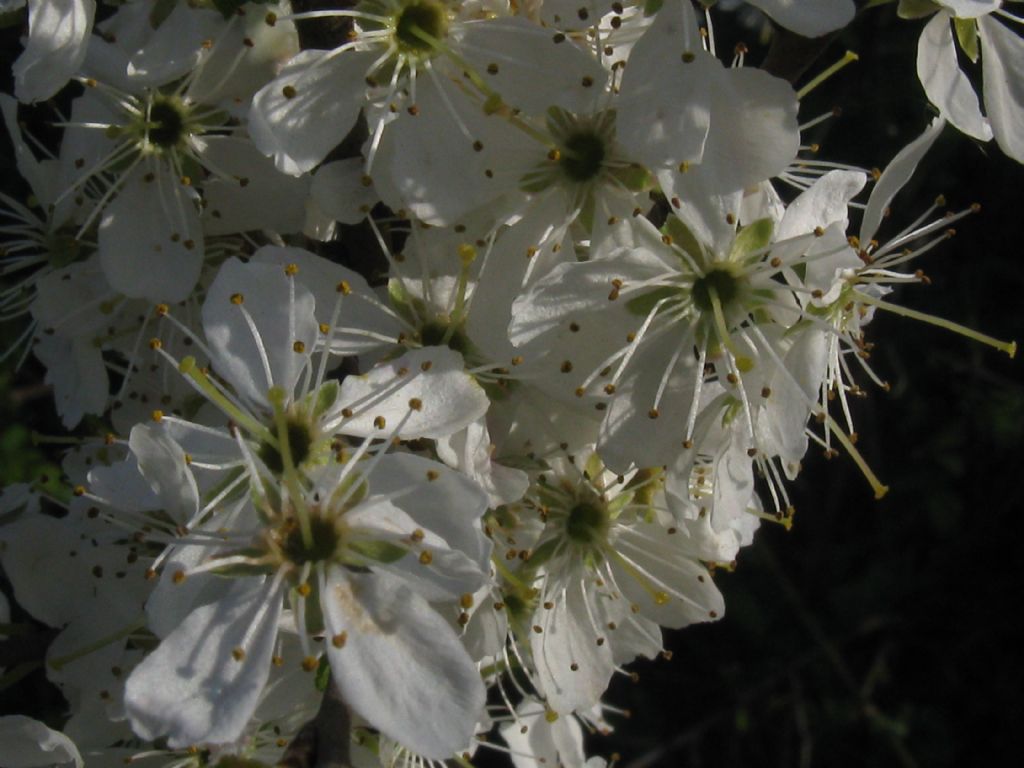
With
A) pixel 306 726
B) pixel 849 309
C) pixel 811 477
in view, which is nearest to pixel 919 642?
pixel 811 477

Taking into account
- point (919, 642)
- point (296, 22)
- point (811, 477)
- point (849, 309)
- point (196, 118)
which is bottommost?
point (919, 642)

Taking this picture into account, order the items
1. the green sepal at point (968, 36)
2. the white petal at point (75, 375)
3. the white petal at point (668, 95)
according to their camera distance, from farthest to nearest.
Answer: the white petal at point (75, 375), the green sepal at point (968, 36), the white petal at point (668, 95)

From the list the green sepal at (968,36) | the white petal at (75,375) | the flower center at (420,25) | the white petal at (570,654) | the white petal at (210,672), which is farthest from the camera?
the white petal at (75,375)

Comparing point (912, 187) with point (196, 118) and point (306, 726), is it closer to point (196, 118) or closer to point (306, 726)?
point (196, 118)

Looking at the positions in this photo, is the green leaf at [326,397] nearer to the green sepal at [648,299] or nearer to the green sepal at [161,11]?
the green sepal at [648,299]

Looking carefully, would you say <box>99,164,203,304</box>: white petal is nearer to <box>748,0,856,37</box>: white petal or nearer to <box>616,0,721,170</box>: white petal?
<box>616,0,721,170</box>: white petal

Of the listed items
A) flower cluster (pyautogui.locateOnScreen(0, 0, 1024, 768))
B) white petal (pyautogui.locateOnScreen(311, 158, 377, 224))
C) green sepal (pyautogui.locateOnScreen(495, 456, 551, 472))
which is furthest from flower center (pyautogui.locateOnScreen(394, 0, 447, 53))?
green sepal (pyautogui.locateOnScreen(495, 456, 551, 472))

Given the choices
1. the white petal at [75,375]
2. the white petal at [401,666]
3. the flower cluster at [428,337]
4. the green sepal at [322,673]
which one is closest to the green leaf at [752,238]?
the flower cluster at [428,337]
